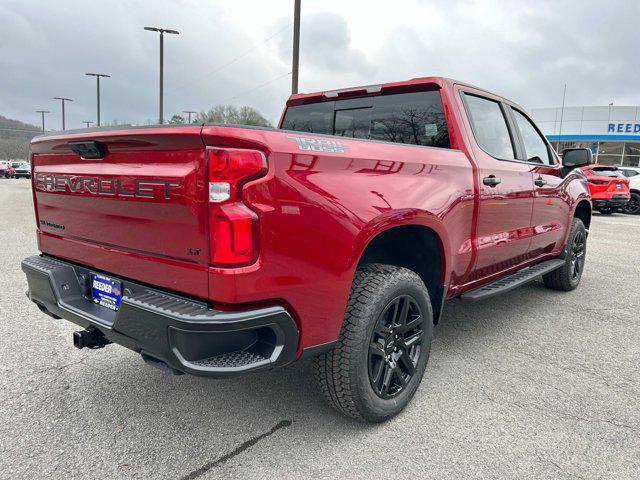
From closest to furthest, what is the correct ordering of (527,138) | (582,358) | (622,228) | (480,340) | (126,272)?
(126,272), (582,358), (480,340), (527,138), (622,228)

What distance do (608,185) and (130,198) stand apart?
50.6 ft

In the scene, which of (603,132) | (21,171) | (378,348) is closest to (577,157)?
(378,348)

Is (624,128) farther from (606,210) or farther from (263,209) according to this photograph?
(263,209)

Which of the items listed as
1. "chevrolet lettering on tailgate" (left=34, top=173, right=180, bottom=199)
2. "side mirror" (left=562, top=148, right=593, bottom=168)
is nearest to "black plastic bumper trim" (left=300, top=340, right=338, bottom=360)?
"chevrolet lettering on tailgate" (left=34, top=173, right=180, bottom=199)

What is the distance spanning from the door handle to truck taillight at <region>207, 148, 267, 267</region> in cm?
197

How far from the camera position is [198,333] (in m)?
1.78

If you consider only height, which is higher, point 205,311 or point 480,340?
point 205,311

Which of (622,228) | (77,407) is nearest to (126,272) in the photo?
(77,407)

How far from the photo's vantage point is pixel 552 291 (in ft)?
17.5

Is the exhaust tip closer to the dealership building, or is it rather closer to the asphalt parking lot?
the asphalt parking lot

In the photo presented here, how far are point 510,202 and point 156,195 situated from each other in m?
2.70

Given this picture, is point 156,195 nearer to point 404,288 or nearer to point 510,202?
point 404,288

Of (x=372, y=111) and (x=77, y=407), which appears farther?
(x=372, y=111)

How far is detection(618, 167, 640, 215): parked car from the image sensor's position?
1570cm
